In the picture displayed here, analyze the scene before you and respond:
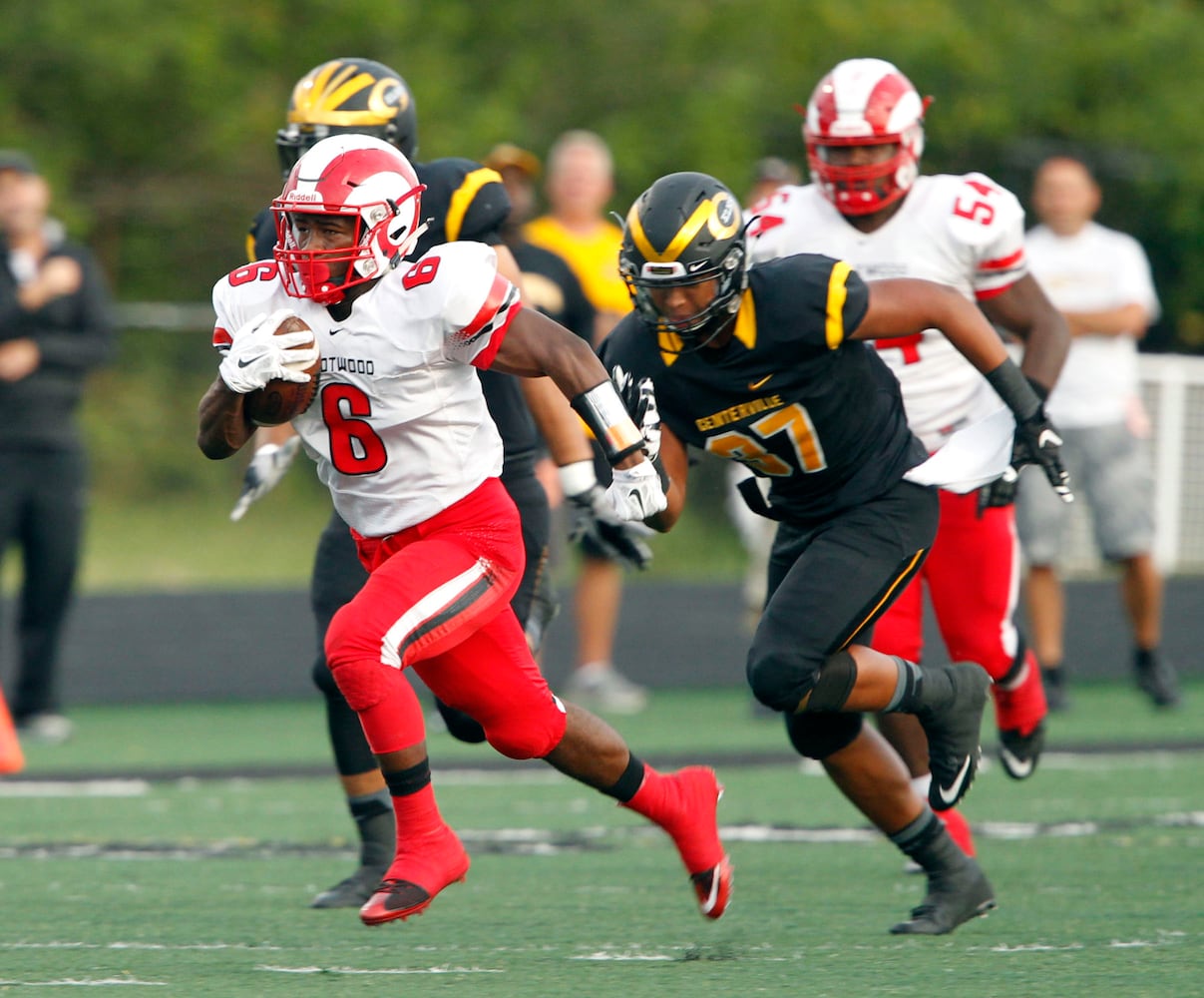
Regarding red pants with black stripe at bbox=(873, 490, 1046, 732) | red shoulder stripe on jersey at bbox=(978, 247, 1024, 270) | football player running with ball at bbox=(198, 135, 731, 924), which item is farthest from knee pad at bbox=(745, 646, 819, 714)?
red shoulder stripe on jersey at bbox=(978, 247, 1024, 270)

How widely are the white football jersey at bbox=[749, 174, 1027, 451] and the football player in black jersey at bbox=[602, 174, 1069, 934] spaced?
0.66 meters

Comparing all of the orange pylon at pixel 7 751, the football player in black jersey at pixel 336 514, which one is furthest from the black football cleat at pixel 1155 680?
the orange pylon at pixel 7 751

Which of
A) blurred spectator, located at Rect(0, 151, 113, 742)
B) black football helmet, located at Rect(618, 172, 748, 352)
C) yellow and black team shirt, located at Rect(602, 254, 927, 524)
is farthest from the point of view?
blurred spectator, located at Rect(0, 151, 113, 742)

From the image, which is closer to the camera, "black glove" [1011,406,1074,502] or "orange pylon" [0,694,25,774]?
"orange pylon" [0,694,25,774]

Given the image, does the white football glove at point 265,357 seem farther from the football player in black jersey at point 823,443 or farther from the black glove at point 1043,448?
the black glove at point 1043,448

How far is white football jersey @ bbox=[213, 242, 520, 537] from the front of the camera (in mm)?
4242

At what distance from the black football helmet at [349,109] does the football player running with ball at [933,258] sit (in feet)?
3.01

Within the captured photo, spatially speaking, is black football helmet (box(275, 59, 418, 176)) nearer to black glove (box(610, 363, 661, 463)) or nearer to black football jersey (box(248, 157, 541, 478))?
black football jersey (box(248, 157, 541, 478))

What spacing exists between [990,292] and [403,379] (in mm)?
1894

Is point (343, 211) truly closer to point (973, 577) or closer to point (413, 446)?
point (413, 446)

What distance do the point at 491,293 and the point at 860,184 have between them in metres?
1.54

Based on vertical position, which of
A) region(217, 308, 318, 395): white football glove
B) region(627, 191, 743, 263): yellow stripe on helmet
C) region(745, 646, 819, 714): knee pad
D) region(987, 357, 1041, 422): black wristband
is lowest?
region(745, 646, 819, 714): knee pad

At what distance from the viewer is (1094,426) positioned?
873 centimetres

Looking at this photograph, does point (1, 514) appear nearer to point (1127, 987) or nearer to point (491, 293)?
point (491, 293)
